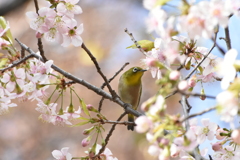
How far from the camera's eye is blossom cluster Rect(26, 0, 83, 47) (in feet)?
3.86

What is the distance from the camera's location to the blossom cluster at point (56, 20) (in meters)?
1.18

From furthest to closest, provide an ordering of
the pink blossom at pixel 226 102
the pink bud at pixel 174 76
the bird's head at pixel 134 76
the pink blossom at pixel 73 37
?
the bird's head at pixel 134 76 < the pink blossom at pixel 73 37 < the pink bud at pixel 174 76 < the pink blossom at pixel 226 102

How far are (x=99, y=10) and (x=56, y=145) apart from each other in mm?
2244

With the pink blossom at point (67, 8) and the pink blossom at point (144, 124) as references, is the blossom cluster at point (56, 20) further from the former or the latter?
the pink blossom at point (144, 124)

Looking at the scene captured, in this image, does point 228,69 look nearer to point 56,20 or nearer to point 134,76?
point 56,20

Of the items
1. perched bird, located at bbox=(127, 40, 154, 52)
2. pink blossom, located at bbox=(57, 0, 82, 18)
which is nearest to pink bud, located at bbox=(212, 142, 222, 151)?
perched bird, located at bbox=(127, 40, 154, 52)

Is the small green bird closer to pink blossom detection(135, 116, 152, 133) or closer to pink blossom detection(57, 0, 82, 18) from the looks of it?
pink blossom detection(57, 0, 82, 18)

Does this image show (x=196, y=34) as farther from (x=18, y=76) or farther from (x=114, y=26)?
(x=114, y=26)

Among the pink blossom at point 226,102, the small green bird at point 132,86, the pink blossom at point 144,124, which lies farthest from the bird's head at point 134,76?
the pink blossom at point 226,102

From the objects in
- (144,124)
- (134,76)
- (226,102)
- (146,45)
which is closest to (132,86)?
(134,76)

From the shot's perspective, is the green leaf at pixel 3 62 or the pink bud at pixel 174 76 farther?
the green leaf at pixel 3 62

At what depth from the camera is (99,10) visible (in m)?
5.13

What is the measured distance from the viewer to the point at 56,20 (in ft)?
3.99

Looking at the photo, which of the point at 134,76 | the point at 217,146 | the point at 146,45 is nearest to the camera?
the point at 217,146
